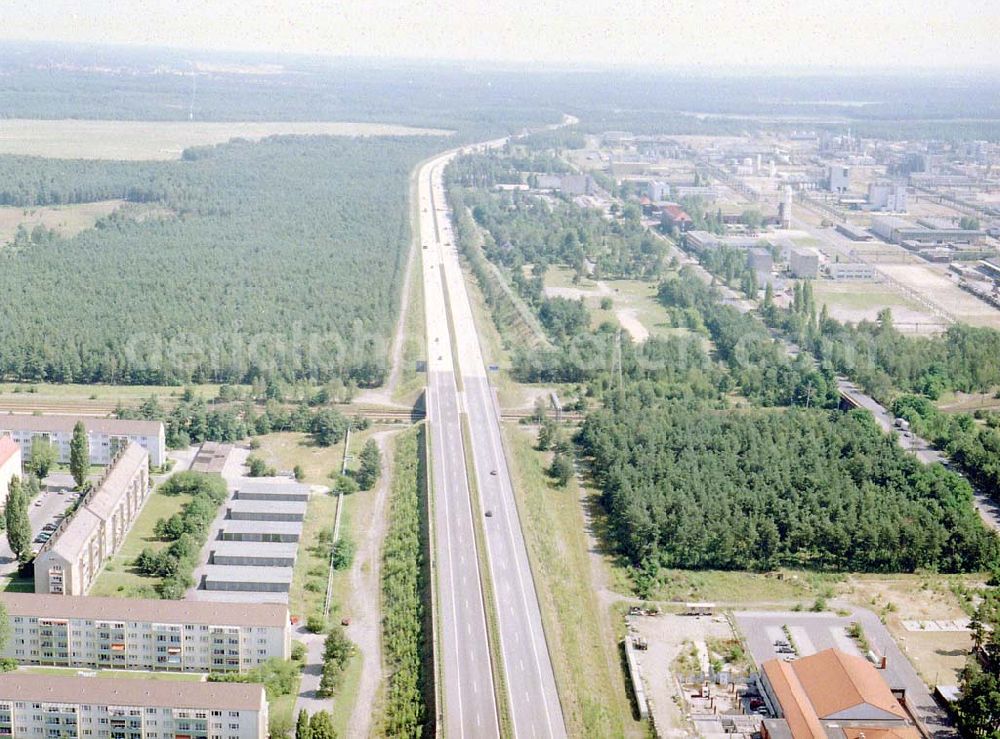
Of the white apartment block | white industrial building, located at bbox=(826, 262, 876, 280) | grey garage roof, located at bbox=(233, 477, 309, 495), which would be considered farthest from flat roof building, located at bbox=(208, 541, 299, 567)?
white industrial building, located at bbox=(826, 262, 876, 280)

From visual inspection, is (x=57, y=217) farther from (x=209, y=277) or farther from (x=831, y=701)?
(x=831, y=701)

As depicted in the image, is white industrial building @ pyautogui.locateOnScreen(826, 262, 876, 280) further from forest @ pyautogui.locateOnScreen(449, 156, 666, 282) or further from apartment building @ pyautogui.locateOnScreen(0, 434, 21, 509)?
apartment building @ pyautogui.locateOnScreen(0, 434, 21, 509)

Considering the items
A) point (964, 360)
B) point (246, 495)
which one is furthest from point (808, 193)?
point (246, 495)

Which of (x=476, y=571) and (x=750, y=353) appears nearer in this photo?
(x=476, y=571)

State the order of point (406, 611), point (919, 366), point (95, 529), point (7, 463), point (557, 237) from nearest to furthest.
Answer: point (406, 611)
point (95, 529)
point (7, 463)
point (919, 366)
point (557, 237)

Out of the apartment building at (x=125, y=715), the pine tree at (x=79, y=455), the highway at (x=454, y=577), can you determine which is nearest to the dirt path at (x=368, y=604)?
the highway at (x=454, y=577)

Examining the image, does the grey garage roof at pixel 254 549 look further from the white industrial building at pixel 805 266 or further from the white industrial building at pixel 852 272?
the white industrial building at pixel 852 272

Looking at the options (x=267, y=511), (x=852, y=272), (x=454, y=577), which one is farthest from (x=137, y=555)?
(x=852, y=272)
